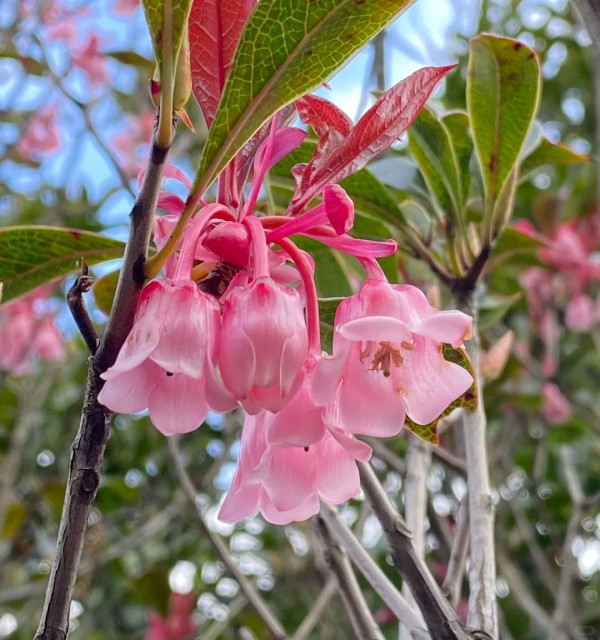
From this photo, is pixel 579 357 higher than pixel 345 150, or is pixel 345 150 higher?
pixel 345 150

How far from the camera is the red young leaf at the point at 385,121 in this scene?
0.56 meters

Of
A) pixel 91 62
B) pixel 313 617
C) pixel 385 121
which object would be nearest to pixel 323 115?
pixel 385 121

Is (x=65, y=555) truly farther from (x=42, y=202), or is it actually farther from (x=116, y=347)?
(x=42, y=202)

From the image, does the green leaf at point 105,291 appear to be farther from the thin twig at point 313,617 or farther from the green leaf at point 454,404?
the thin twig at point 313,617

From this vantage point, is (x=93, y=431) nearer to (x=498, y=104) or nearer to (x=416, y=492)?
(x=416, y=492)

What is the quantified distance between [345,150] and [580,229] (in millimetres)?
2444

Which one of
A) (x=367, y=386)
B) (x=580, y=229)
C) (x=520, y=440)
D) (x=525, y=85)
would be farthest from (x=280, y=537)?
(x=367, y=386)

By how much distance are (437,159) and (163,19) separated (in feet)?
1.92

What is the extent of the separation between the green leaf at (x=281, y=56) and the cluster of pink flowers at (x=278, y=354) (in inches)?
2.0

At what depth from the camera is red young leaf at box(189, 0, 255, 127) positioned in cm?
60

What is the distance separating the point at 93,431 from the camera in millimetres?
463

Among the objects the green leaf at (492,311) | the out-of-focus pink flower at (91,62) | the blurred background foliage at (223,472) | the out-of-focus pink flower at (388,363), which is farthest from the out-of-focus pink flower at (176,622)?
the out-of-focus pink flower at (91,62)

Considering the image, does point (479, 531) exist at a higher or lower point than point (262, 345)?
lower

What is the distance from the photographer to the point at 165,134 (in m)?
0.45
